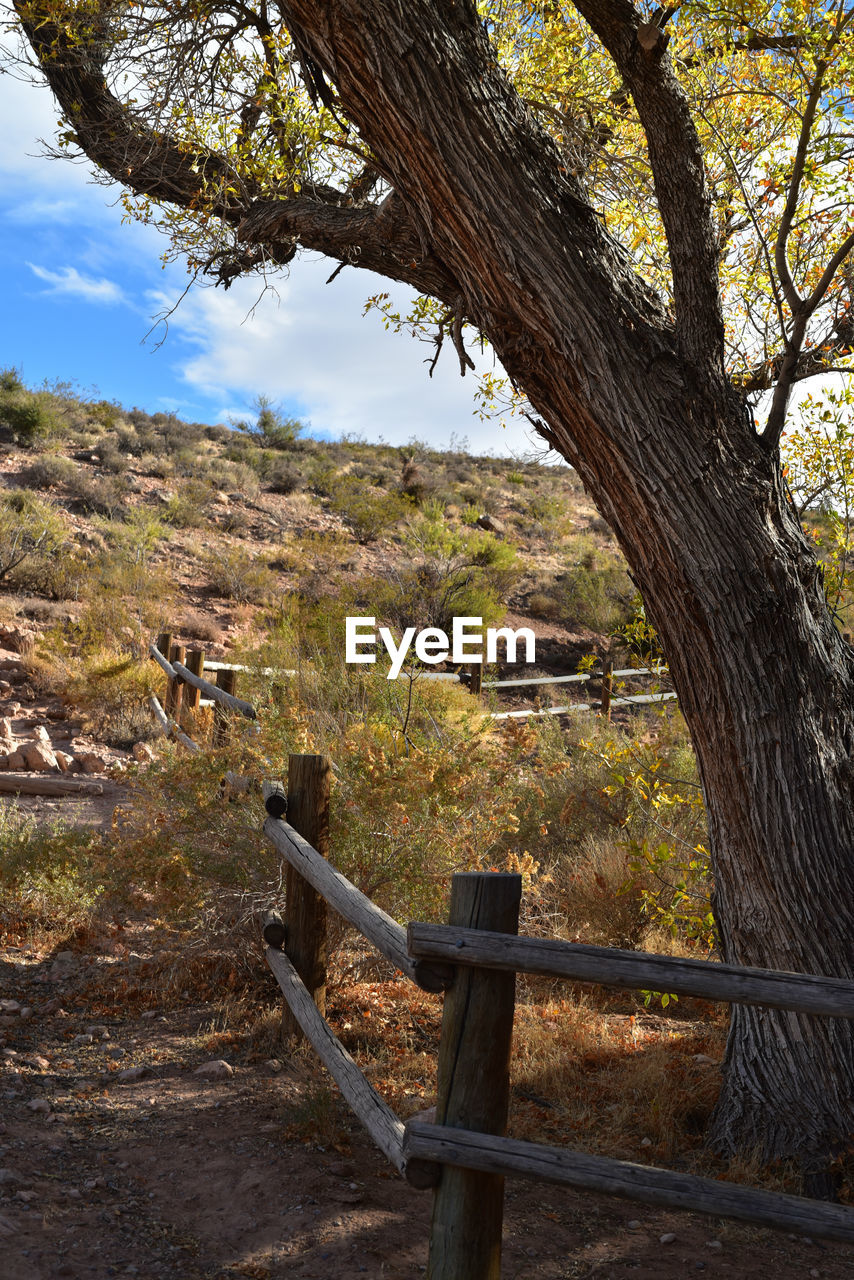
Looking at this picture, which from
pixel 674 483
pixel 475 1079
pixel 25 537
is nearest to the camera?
pixel 475 1079

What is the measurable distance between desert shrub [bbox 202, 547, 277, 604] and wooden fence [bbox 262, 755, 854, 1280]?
52.4ft

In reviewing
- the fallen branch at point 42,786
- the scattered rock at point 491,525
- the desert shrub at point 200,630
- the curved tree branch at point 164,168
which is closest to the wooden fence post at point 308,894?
the curved tree branch at point 164,168

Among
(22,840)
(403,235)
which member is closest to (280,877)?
(22,840)

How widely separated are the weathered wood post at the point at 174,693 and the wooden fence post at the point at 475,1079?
755cm

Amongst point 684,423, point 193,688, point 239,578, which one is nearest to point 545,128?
point 684,423

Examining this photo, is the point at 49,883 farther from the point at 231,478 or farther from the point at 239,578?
the point at 231,478

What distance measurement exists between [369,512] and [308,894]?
19750mm

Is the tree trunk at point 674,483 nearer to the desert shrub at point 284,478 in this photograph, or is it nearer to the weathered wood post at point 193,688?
the weathered wood post at point 193,688

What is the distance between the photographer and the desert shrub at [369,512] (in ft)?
77.3

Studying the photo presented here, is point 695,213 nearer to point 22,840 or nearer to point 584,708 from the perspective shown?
point 22,840

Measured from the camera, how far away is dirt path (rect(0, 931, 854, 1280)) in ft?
8.99

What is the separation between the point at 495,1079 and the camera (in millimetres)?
2461

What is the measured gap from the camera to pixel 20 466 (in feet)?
71.8

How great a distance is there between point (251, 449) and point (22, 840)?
2509cm
